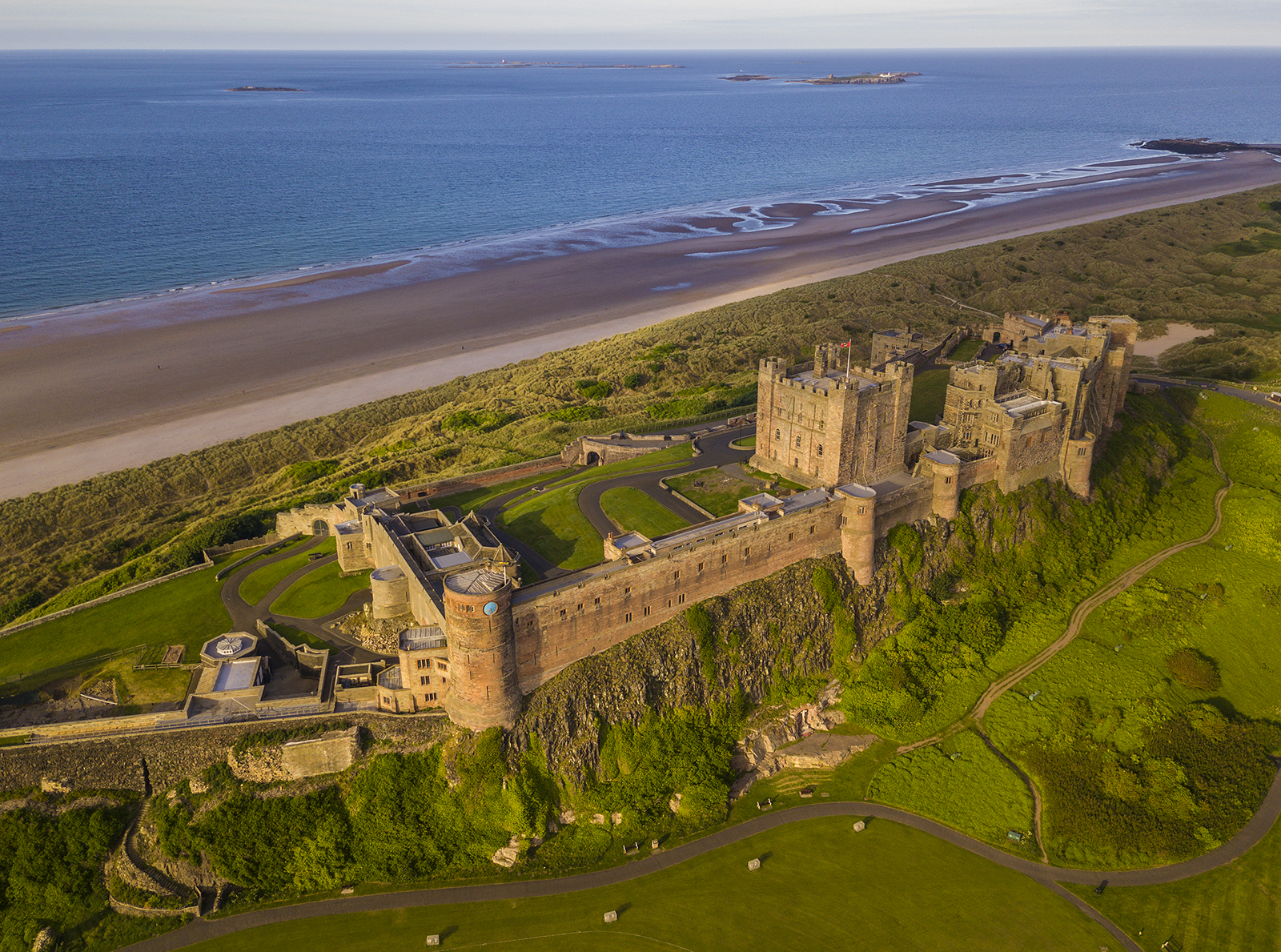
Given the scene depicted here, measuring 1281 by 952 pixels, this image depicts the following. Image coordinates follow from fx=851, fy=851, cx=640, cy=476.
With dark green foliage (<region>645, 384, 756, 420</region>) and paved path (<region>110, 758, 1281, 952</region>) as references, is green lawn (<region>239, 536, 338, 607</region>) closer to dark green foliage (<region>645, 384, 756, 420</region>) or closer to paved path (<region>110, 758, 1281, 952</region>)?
paved path (<region>110, 758, 1281, 952</region>)

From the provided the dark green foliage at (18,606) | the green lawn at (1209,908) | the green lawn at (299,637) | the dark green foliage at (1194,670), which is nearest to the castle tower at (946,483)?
the dark green foliage at (1194,670)

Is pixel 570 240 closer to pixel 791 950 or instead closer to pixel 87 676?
pixel 87 676

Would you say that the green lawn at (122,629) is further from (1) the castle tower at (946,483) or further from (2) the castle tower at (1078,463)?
(2) the castle tower at (1078,463)

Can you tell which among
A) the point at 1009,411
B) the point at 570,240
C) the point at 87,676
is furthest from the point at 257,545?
the point at 570,240

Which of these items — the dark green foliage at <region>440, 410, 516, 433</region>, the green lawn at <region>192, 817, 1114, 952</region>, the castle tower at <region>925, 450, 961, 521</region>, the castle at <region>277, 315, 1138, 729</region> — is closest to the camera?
the green lawn at <region>192, 817, 1114, 952</region>

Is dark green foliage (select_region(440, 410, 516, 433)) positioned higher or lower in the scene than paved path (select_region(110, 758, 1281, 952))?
higher

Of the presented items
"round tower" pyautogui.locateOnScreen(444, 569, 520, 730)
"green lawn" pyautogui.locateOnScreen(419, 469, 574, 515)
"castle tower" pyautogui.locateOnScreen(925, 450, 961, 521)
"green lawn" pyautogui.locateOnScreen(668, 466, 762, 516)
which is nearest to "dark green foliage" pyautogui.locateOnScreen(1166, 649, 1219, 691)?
"castle tower" pyautogui.locateOnScreen(925, 450, 961, 521)

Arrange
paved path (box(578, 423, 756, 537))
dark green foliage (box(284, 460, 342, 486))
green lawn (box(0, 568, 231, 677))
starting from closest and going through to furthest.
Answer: green lawn (box(0, 568, 231, 677)) → paved path (box(578, 423, 756, 537)) → dark green foliage (box(284, 460, 342, 486))
